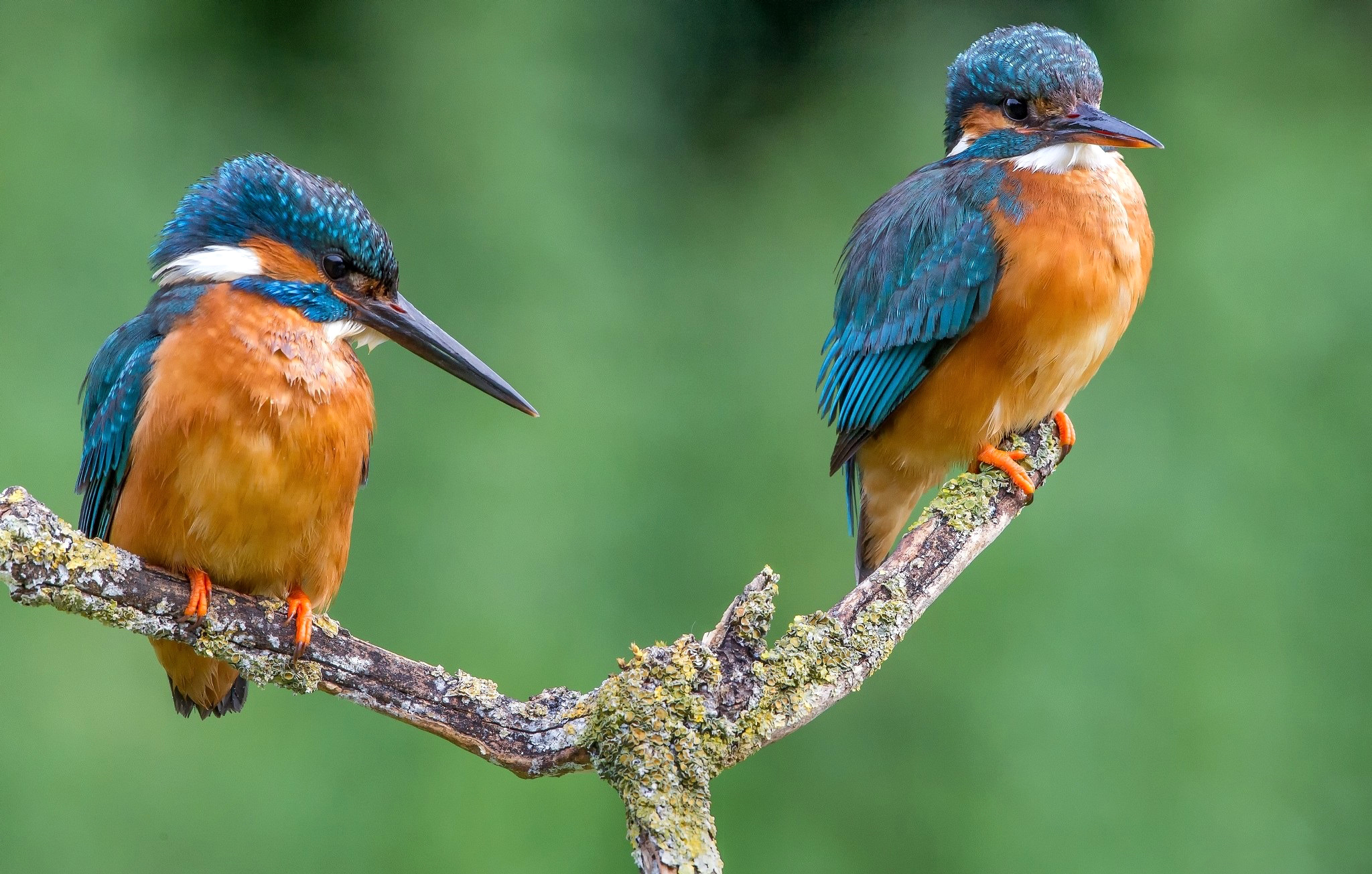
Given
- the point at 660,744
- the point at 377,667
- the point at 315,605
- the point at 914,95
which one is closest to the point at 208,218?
the point at 315,605

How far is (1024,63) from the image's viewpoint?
2164 millimetres

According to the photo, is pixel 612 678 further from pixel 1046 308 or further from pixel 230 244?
pixel 1046 308

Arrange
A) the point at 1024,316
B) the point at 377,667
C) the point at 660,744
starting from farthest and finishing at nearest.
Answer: the point at 1024,316 → the point at 377,667 → the point at 660,744

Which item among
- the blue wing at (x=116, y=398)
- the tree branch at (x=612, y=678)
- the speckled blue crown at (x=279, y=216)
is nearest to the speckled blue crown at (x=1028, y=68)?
the tree branch at (x=612, y=678)

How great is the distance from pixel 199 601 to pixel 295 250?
51 centimetres

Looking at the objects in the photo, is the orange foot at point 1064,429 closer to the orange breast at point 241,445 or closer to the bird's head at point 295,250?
the bird's head at point 295,250

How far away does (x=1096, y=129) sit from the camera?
2.07 m

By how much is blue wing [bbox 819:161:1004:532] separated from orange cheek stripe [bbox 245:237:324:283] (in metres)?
0.98

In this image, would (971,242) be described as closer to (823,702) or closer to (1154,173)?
(823,702)

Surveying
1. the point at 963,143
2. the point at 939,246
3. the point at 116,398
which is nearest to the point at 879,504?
the point at 939,246

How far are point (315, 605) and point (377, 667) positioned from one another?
27cm

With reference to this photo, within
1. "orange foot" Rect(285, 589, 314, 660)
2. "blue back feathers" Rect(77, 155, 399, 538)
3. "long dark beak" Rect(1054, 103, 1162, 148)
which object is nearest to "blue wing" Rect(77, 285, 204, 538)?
"blue back feathers" Rect(77, 155, 399, 538)

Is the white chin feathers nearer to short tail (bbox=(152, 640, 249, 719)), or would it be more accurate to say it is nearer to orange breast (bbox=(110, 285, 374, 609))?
orange breast (bbox=(110, 285, 374, 609))

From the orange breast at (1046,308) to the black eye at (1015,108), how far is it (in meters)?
0.10
